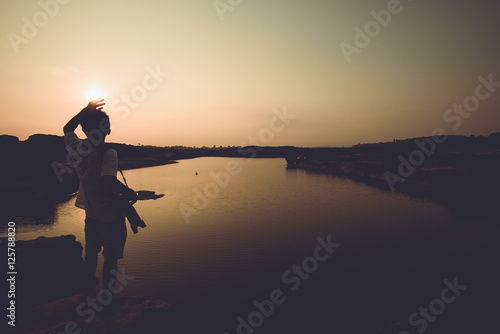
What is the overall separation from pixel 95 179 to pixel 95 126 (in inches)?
36.9

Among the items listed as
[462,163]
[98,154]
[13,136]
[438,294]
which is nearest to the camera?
[98,154]

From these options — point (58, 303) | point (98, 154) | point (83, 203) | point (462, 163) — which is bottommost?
point (58, 303)

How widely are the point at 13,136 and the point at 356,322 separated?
37.0 meters

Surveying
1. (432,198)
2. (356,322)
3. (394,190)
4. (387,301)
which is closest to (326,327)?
(356,322)

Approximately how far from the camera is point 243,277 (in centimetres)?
1000

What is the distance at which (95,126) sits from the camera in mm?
4363

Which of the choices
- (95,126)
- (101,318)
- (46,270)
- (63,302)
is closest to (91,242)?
(101,318)

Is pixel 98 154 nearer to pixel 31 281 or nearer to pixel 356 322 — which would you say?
pixel 31 281

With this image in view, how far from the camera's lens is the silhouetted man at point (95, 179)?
4.35 metres

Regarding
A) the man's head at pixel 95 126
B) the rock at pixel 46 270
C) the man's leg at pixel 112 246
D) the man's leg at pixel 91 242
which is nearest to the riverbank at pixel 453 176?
the man's leg at pixel 112 246

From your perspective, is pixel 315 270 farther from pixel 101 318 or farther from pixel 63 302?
pixel 63 302

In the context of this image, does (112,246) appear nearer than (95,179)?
No

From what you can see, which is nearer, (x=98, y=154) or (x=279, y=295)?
(x=98, y=154)

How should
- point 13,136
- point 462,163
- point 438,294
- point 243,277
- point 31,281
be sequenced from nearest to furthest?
1. point 31,281
2. point 438,294
3. point 243,277
4. point 13,136
5. point 462,163
